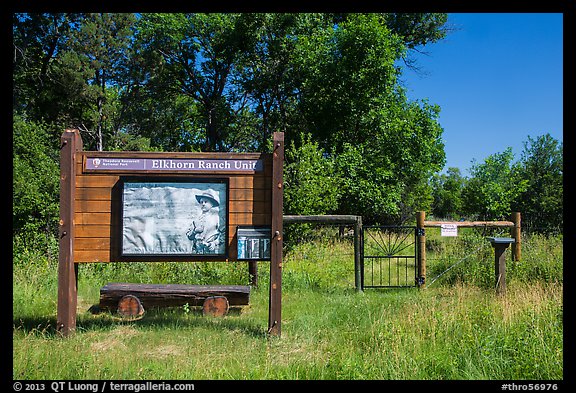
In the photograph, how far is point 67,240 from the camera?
6141 millimetres

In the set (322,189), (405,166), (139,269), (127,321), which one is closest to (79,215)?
(127,321)

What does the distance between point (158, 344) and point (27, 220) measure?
10.1 meters

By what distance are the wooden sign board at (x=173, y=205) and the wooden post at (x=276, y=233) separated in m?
0.01

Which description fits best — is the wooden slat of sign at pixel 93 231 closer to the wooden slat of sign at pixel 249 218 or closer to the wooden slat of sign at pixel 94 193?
the wooden slat of sign at pixel 94 193

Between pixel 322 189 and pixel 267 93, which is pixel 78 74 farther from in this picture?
pixel 322 189

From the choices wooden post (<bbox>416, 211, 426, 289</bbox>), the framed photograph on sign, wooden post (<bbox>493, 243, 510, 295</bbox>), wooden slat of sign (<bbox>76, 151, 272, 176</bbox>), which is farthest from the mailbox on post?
the framed photograph on sign

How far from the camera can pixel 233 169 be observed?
6434mm

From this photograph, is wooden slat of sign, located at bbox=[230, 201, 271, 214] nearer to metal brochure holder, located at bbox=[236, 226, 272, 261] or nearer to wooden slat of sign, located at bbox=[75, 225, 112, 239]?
metal brochure holder, located at bbox=[236, 226, 272, 261]

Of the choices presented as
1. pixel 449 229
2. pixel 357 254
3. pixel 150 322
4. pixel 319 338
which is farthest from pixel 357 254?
pixel 150 322

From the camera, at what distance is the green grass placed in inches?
185

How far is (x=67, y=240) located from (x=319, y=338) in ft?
11.8

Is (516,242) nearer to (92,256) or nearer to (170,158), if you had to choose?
(170,158)

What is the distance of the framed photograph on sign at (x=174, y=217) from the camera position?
6.32 metres

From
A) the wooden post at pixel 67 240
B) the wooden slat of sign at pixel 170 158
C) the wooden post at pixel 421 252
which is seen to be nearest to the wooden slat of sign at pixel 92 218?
the wooden post at pixel 67 240
